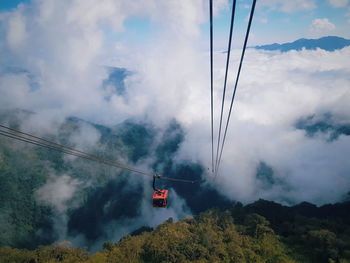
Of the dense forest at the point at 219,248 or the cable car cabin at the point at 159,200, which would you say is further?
the dense forest at the point at 219,248

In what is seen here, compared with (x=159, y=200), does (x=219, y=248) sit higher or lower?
lower

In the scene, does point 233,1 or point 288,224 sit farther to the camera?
point 288,224

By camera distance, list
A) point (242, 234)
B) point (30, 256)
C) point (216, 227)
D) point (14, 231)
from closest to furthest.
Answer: point (30, 256)
point (242, 234)
point (216, 227)
point (14, 231)

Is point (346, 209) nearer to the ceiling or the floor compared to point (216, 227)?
nearer to the ceiling

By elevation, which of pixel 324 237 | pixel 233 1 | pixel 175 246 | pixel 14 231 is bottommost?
pixel 14 231

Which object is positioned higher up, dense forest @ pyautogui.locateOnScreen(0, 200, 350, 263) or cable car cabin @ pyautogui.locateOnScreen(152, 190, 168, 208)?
cable car cabin @ pyautogui.locateOnScreen(152, 190, 168, 208)

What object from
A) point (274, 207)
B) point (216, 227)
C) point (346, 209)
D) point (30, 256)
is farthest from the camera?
point (346, 209)

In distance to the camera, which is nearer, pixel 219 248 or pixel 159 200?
pixel 159 200

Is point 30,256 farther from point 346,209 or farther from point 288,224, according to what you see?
point 346,209

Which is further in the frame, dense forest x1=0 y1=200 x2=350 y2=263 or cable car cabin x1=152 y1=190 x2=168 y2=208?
dense forest x1=0 y1=200 x2=350 y2=263

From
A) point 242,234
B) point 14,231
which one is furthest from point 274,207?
point 14,231

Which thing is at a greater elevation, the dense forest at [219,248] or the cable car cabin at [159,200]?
the cable car cabin at [159,200]
